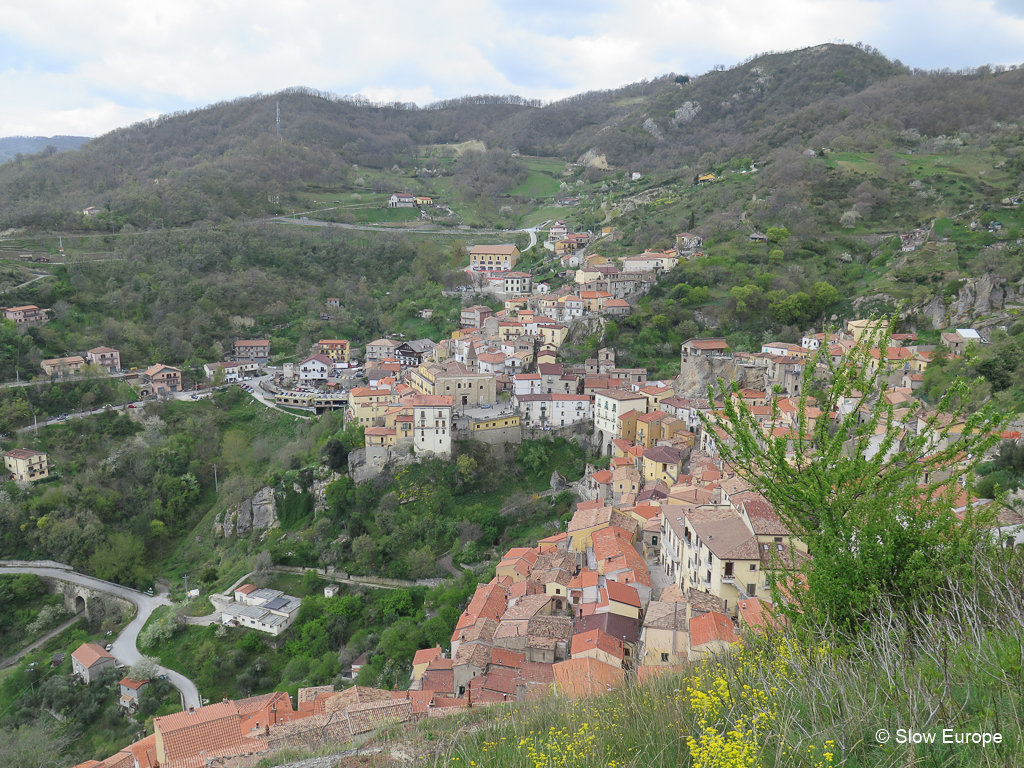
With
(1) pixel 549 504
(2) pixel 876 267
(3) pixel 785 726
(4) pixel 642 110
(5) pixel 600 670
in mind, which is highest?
(4) pixel 642 110

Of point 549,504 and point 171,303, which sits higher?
point 171,303

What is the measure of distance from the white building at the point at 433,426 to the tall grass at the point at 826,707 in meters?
20.6

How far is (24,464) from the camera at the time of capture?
28109 millimetres

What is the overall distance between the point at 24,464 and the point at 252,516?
11.1 metres

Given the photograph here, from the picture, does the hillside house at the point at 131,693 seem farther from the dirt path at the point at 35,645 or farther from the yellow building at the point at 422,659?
the yellow building at the point at 422,659

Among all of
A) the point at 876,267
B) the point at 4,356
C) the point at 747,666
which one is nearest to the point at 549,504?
the point at 747,666

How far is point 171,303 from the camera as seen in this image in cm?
4275

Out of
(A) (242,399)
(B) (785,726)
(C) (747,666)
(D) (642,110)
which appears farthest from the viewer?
(D) (642,110)

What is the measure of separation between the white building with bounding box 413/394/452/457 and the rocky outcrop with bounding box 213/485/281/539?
7.37 meters

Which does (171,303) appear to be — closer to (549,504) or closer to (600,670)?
(549,504)

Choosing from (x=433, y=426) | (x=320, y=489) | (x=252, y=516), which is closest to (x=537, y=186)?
(x=433, y=426)

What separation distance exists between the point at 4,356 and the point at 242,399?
12.8m

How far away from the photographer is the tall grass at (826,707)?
3303mm

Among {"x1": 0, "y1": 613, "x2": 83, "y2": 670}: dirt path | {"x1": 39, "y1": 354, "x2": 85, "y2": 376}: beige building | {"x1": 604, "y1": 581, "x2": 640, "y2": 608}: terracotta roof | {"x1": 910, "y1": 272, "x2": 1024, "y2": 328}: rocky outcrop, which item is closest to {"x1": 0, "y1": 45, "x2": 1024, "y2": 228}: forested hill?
{"x1": 39, "y1": 354, "x2": 85, "y2": 376}: beige building
